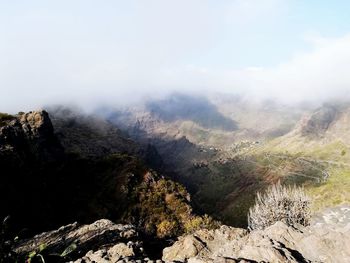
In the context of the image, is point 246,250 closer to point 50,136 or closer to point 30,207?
point 30,207

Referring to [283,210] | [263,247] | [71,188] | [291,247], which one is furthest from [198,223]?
[263,247]

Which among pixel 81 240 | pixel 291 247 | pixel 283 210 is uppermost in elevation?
pixel 291 247

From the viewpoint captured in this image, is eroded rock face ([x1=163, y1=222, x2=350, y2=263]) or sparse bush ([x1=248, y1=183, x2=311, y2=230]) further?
sparse bush ([x1=248, y1=183, x2=311, y2=230])

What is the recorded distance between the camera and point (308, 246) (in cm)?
2514

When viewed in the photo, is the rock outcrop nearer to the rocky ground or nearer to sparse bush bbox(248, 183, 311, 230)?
the rocky ground

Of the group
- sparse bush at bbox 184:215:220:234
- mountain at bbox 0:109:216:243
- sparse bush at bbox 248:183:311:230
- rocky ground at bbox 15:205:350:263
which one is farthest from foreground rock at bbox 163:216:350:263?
sparse bush at bbox 184:215:220:234

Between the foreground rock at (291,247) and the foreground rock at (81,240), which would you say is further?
the foreground rock at (81,240)

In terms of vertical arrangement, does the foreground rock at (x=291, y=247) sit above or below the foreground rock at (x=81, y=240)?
above

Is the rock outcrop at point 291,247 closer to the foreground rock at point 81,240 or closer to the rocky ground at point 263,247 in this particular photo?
the rocky ground at point 263,247

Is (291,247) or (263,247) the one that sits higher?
(263,247)

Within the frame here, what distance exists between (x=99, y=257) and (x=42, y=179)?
10057 cm

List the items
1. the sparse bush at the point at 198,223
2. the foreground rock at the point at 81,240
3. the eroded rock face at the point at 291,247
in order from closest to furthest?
1. the eroded rock face at the point at 291,247
2. the foreground rock at the point at 81,240
3. the sparse bush at the point at 198,223

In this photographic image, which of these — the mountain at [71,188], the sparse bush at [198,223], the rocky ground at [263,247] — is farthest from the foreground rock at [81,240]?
the sparse bush at [198,223]

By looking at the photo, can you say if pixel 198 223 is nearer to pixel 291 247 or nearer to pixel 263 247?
pixel 291 247
